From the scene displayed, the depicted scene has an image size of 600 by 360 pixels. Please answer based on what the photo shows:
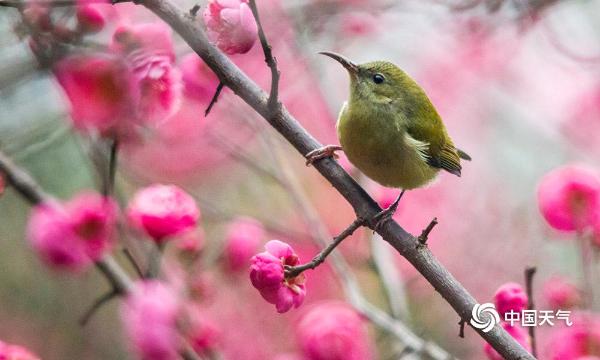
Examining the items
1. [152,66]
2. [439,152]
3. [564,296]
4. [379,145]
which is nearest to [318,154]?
[152,66]

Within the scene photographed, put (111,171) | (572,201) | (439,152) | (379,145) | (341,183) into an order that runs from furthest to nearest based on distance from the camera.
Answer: (439,152), (379,145), (572,201), (341,183), (111,171)

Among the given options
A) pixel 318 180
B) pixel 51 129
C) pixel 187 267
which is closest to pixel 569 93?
pixel 318 180

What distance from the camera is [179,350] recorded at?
1.20 metres

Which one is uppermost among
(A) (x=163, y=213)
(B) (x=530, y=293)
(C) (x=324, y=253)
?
(B) (x=530, y=293)

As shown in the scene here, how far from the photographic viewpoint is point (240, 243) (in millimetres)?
1784

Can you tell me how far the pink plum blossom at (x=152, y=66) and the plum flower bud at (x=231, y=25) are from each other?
140 millimetres

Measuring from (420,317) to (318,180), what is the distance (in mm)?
810

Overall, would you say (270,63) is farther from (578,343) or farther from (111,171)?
(578,343)

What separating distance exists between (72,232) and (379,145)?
72 centimetres

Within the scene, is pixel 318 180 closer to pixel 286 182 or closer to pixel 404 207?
pixel 404 207

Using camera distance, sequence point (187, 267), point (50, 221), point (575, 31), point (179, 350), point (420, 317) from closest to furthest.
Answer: point (179, 350) < point (50, 221) < point (187, 267) < point (575, 31) < point (420, 317)

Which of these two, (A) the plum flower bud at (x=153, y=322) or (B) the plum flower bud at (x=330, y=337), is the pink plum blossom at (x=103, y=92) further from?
(B) the plum flower bud at (x=330, y=337)

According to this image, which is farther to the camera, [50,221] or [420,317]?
[420,317]

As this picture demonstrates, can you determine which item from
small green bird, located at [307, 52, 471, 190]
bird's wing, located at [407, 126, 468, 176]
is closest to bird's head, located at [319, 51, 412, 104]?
small green bird, located at [307, 52, 471, 190]
